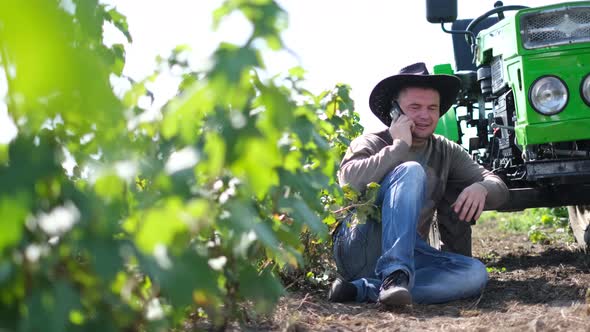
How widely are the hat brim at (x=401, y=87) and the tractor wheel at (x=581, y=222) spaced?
160cm

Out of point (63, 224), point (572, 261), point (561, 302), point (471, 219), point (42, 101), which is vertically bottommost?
point (572, 261)

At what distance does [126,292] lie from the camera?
1.35 m

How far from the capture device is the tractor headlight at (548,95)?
13.6 feet

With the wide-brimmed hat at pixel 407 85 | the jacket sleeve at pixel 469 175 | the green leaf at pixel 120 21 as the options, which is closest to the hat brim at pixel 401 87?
the wide-brimmed hat at pixel 407 85

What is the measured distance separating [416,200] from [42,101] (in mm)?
2511

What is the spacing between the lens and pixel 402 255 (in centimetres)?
320

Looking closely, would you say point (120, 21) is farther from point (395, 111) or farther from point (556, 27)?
point (556, 27)

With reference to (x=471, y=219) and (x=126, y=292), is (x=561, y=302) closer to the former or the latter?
(x=471, y=219)

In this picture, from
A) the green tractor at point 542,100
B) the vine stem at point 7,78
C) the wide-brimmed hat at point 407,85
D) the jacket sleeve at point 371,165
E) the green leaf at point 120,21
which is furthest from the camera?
the green tractor at point 542,100

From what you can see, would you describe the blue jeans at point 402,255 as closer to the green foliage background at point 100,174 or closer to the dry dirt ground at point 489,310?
the dry dirt ground at point 489,310

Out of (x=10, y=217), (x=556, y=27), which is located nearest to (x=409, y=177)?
(x=556, y=27)

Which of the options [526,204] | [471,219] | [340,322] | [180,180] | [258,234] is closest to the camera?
[180,180]

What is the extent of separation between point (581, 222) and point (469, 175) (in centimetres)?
193

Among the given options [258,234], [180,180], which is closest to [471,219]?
[258,234]
